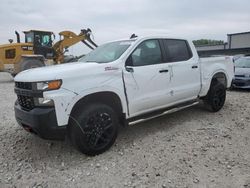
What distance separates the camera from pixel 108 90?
4.32 meters

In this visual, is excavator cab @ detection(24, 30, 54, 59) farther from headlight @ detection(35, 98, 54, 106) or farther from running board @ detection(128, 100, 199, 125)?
headlight @ detection(35, 98, 54, 106)

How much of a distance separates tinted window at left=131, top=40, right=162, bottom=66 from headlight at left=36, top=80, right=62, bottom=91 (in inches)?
59.3

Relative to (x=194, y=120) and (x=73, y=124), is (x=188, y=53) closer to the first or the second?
(x=194, y=120)

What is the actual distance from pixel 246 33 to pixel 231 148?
32203 millimetres

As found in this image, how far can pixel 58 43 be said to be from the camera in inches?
677

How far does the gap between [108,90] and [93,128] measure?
648 mm

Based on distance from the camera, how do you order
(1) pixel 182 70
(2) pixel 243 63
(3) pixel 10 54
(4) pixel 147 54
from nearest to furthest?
(4) pixel 147 54 < (1) pixel 182 70 < (2) pixel 243 63 < (3) pixel 10 54

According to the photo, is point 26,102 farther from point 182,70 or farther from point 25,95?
point 182,70

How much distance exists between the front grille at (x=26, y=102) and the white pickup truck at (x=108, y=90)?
0.02 meters

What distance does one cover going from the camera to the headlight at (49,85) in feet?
12.5

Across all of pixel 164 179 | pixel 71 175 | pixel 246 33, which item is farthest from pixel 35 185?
pixel 246 33

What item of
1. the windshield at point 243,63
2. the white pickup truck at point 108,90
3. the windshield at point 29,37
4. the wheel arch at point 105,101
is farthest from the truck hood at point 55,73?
the windshield at point 29,37

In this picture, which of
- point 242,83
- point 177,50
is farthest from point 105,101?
point 242,83

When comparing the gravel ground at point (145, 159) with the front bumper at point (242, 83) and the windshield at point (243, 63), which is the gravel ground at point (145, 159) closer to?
the front bumper at point (242, 83)
